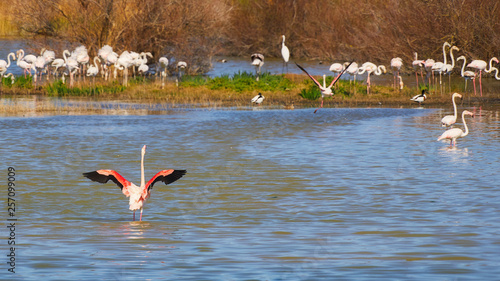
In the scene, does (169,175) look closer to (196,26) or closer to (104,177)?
(104,177)

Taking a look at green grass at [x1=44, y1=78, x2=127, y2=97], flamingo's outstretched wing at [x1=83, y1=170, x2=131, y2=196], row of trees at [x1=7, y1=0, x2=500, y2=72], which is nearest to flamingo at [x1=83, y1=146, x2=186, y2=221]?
flamingo's outstretched wing at [x1=83, y1=170, x2=131, y2=196]

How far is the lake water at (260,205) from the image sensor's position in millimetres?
6582

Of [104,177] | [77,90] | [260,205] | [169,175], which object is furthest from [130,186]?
[77,90]

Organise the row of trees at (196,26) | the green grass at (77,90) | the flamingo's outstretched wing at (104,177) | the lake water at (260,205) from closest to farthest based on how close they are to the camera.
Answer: the lake water at (260,205) < the flamingo's outstretched wing at (104,177) < the green grass at (77,90) < the row of trees at (196,26)

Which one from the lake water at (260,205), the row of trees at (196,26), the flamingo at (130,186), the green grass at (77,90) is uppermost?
the row of trees at (196,26)

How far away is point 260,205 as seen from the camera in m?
9.41

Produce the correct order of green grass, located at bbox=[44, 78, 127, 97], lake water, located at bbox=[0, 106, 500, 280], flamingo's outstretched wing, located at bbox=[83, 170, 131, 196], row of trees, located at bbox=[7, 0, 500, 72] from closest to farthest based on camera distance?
lake water, located at bbox=[0, 106, 500, 280] → flamingo's outstretched wing, located at bbox=[83, 170, 131, 196] → green grass, located at bbox=[44, 78, 127, 97] → row of trees, located at bbox=[7, 0, 500, 72]

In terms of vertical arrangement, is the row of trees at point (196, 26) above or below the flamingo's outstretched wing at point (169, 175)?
above

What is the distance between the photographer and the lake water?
6.58m

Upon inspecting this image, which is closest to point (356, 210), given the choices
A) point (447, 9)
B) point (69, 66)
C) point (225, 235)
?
point (225, 235)

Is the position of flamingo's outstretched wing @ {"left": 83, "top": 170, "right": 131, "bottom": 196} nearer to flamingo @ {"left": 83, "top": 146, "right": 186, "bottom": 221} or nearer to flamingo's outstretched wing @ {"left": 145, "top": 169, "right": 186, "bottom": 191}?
flamingo @ {"left": 83, "top": 146, "right": 186, "bottom": 221}

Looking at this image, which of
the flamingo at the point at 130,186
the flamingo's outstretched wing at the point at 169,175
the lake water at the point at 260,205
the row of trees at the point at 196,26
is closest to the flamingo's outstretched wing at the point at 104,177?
the flamingo at the point at 130,186

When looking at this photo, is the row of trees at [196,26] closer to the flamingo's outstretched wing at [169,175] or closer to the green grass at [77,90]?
the green grass at [77,90]

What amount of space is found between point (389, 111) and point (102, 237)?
52.2 feet
